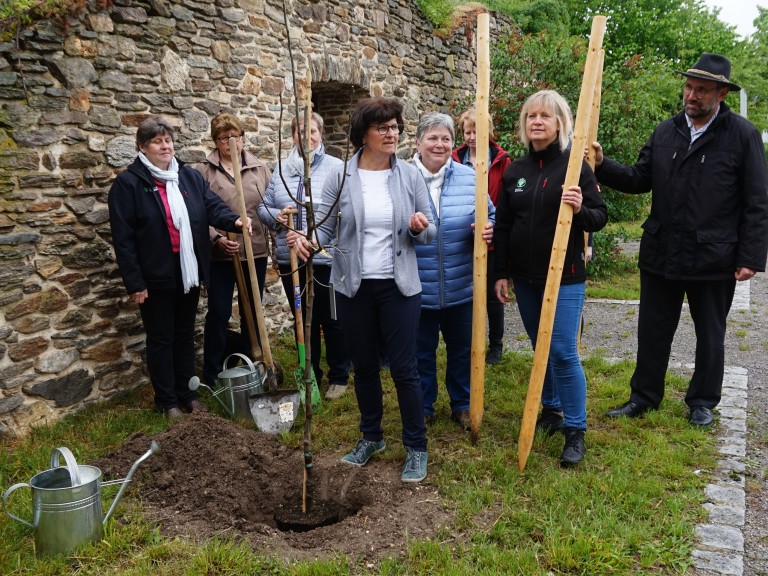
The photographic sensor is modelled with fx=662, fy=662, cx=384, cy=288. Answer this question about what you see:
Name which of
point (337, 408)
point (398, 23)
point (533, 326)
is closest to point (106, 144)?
point (337, 408)

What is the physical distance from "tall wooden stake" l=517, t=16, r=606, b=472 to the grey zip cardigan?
67 centimetres

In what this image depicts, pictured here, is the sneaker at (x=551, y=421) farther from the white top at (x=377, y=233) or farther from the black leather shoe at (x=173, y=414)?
the black leather shoe at (x=173, y=414)

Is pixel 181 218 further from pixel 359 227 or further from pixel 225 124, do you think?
pixel 359 227

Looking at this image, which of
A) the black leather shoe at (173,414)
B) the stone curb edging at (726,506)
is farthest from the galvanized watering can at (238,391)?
the stone curb edging at (726,506)

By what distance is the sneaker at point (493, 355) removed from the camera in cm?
564

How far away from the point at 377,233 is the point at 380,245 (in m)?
0.07

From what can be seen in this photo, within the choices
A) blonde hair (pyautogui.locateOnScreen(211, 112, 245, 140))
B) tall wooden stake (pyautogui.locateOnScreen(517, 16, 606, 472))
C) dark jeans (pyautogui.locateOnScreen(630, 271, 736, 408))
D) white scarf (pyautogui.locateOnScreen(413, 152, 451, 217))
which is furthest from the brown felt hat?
blonde hair (pyautogui.locateOnScreen(211, 112, 245, 140))

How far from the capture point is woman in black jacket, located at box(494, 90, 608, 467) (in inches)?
139

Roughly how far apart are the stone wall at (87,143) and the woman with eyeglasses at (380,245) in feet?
1.64

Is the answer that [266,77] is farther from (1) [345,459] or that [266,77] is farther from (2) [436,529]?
(2) [436,529]

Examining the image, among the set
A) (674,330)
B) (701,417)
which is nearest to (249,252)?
(674,330)

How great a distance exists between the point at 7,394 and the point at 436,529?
2.88 m

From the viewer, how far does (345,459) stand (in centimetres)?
382

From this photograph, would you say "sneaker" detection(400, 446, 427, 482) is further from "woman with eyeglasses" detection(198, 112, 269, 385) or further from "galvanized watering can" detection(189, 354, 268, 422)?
"woman with eyeglasses" detection(198, 112, 269, 385)
